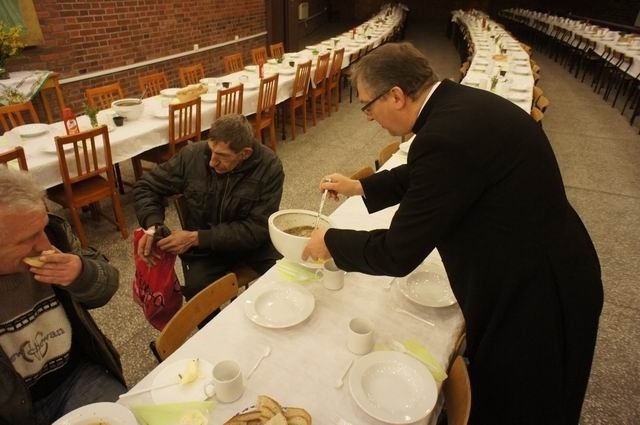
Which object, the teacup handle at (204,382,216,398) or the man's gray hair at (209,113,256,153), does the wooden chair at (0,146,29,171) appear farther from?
the teacup handle at (204,382,216,398)

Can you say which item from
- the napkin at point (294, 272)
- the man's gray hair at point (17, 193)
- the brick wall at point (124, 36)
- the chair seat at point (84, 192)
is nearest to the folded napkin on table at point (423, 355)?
the napkin at point (294, 272)

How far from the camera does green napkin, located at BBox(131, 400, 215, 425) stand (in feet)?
3.24

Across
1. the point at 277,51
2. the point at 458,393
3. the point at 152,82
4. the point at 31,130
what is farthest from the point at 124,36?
the point at 458,393

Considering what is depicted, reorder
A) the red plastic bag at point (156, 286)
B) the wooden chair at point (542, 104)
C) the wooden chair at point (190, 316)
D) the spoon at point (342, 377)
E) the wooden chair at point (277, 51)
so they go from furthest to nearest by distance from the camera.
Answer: the wooden chair at point (277, 51)
the wooden chair at point (542, 104)
the red plastic bag at point (156, 286)
the wooden chair at point (190, 316)
the spoon at point (342, 377)

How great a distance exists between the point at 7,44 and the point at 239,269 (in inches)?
142

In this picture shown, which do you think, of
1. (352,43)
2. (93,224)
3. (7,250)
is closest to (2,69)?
(93,224)

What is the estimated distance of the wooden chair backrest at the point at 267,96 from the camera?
4118mm

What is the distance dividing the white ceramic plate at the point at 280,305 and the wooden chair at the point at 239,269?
24.7 inches

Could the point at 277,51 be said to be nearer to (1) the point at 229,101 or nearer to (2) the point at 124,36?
(2) the point at 124,36

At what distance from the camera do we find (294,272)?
1523 mm

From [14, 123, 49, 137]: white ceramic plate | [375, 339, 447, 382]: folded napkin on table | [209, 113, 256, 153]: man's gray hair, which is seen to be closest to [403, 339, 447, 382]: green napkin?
[375, 339, 447, 382]: folded napkin on table

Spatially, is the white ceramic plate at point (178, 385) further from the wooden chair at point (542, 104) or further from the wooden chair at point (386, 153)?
the wooden chair at point (542, 104)

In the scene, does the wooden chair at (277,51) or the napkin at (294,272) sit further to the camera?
the wooden chair at (277,51)

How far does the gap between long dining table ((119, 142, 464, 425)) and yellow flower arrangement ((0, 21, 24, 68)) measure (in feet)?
13.2
